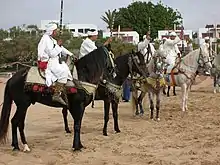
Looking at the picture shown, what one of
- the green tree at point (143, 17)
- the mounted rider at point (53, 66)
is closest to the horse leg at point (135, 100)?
the mounted rider at point (53, 66)

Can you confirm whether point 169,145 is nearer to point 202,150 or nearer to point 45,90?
point 202,150

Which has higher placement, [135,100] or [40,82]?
[40,82]

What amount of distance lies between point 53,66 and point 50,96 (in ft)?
2.06

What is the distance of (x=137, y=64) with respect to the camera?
35.4 feet

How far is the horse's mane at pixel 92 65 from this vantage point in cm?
878

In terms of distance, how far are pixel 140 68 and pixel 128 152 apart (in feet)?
10.3

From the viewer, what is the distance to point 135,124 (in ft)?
39.1

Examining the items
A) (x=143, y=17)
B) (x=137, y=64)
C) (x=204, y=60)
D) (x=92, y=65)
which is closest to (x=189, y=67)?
(x=204, y=60)

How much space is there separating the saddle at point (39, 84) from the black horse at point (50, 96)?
69 millimetres

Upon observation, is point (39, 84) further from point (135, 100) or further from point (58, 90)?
point (135, 100)

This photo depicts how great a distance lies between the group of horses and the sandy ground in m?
0.42

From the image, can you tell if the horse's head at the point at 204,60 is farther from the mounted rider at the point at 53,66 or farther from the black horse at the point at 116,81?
the mounted rider at the point at 53,66

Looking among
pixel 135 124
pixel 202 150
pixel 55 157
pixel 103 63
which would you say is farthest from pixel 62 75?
pixel 135 124

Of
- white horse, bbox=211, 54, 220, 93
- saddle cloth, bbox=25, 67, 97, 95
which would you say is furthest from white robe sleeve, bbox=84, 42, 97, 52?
white horse, bbox=211, 54, 220, 93
